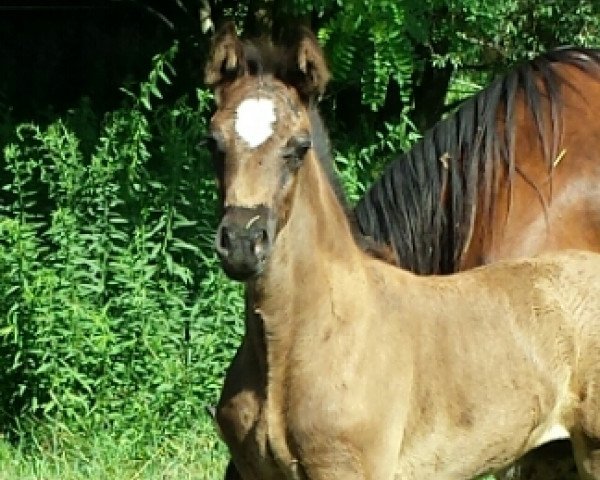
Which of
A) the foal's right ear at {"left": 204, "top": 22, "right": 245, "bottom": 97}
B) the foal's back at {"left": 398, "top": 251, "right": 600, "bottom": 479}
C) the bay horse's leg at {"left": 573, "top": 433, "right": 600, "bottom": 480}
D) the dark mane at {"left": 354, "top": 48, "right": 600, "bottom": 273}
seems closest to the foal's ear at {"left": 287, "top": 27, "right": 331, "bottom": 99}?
the foal's right ear at {"left": 204, "top": 22, "right": 245, "bottom": 97}

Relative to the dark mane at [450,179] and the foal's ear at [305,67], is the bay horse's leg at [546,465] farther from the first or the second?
the foal's ear at [305,67]

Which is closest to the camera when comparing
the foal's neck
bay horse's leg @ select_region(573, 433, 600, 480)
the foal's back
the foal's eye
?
the foal's eye

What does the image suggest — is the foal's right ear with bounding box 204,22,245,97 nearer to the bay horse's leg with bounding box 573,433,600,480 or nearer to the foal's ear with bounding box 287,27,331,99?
the foal's ear with bounding box 287,27,331,99

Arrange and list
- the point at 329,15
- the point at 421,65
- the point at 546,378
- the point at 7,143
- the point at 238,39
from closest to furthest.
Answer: the point at 238,39, the point at 546,378, the point at 329,15, the point at 421,65, the point at 7,143

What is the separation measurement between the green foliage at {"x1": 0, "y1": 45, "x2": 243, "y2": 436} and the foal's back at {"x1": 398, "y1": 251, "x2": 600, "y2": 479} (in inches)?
96.9

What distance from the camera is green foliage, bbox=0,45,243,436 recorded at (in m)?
6.21

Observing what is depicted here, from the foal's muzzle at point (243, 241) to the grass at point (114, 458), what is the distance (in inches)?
108

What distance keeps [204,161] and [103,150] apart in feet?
1.79

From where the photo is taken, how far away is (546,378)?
13.3 ft

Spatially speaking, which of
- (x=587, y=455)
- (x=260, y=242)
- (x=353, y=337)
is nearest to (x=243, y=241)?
(x=260, y=242)

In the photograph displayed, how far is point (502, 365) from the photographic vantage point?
157 inches

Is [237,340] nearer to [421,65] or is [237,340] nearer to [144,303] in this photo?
[144,303]

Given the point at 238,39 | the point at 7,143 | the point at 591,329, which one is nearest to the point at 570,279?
the point at 591,329

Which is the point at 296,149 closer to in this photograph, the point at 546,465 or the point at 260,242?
the point at 260,242
